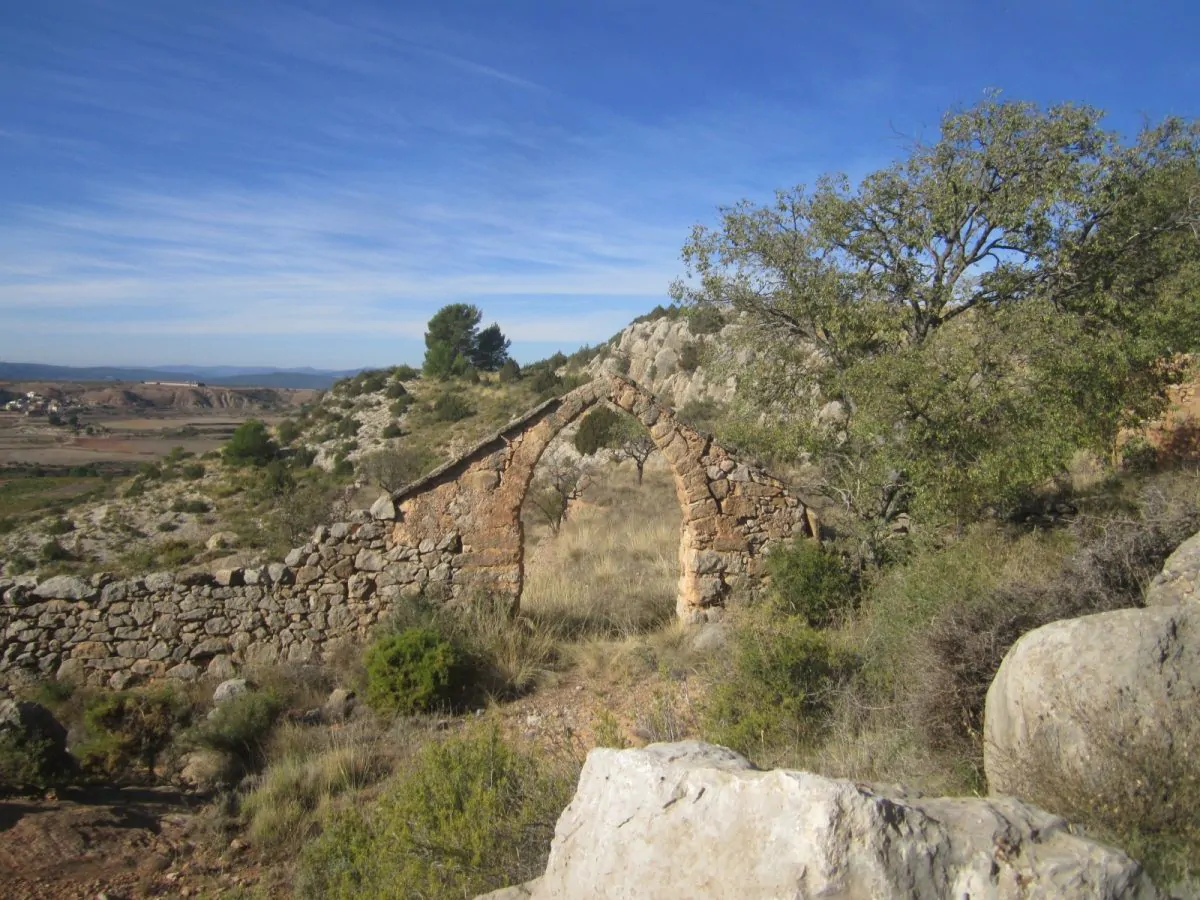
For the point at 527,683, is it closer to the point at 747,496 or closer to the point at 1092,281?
the point at 747,496

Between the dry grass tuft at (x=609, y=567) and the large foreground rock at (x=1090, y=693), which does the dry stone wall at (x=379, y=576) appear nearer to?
the dry grass tuft at (x=609, y=567)

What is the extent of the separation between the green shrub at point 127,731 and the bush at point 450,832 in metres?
3.04

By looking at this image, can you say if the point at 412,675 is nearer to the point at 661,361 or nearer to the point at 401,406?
the point at 661,361

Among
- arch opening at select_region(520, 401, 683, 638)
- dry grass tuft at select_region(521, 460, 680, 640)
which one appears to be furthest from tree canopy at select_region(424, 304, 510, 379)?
dry grass tuft at select_region(521, 460, 680, 640)

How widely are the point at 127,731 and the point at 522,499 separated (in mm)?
4666

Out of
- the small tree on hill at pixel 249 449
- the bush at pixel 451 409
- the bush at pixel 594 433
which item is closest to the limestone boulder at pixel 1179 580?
the bush at pixel 594 433

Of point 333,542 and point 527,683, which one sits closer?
point 527,683

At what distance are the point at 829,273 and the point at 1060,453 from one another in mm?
4080

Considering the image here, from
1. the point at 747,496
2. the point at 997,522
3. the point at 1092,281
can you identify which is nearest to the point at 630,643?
the point at 747,496

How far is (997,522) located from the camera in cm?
987

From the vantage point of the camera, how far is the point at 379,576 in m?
9.76

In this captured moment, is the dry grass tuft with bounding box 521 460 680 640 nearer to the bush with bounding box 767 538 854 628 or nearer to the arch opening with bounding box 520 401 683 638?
the arch opening with bounding box 520 401 683 638

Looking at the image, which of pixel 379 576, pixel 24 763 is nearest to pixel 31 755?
pixel 24 763

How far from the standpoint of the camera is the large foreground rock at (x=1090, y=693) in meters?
3.56
